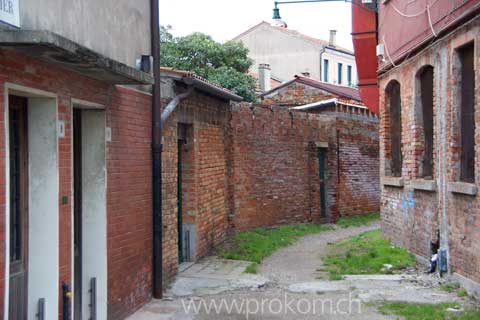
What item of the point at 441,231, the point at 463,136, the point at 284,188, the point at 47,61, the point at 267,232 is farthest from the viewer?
the point at 284,188

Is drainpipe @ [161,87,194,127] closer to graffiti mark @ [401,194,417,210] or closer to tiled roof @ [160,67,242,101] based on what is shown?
tiled roof @ [160,67,242,101]

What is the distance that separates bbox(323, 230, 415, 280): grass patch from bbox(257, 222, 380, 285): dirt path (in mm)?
271

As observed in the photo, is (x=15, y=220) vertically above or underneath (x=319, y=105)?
underneath

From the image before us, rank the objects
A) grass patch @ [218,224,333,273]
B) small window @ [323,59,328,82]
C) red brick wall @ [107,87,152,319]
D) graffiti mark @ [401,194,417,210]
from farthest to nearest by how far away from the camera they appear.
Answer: small window @ [323,59,328,82] < grass patch @ [218,224,333,273] < graffiti mark @ [401,194,417,210] < red brick wall @ [107,87,152,319]

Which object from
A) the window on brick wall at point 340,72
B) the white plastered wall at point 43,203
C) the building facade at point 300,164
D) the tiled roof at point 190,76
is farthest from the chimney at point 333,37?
the white plastered wall at point 43,203

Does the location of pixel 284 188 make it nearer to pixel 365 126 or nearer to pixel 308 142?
pixel 308 142

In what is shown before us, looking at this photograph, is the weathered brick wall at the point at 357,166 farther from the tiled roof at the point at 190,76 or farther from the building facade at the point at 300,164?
the tiled roof at the point at 190,76

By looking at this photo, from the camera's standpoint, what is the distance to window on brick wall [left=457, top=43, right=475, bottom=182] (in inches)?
350

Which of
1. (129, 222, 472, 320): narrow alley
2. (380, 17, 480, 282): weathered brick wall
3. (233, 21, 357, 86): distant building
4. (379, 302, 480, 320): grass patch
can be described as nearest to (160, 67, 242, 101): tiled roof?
(129, 222, 472, 320): narrow alley

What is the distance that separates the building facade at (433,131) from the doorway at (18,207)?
18.7 ft

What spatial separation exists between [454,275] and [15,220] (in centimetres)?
647

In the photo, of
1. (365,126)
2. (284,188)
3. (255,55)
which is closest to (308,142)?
(284,188)

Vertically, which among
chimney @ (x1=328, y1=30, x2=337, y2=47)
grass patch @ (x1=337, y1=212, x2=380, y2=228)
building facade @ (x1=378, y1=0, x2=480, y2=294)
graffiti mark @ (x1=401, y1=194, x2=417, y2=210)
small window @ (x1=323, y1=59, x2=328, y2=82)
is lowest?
grass patch @ (x1=337, y1=212, x2=380, y2=228)

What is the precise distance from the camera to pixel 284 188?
56.3 feet
